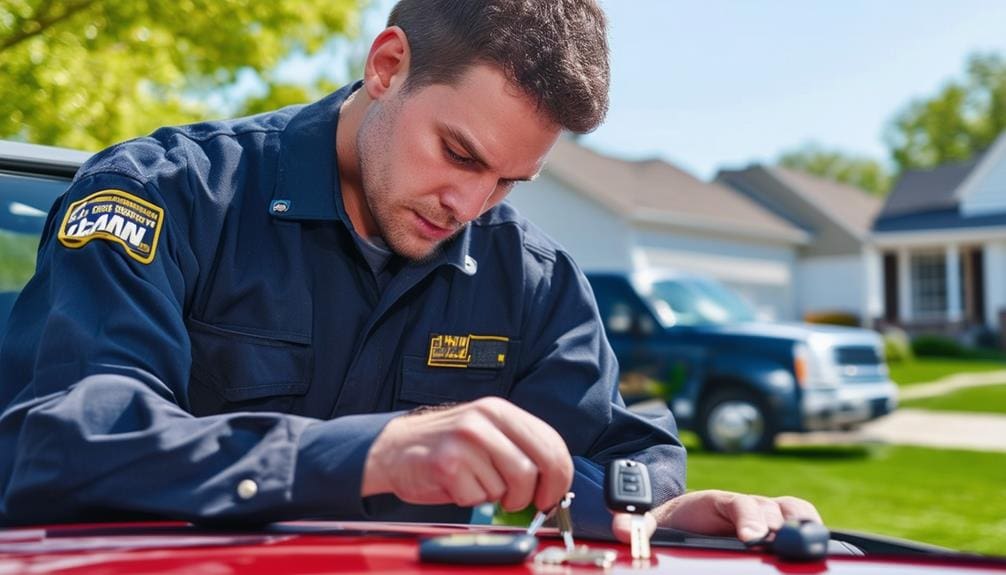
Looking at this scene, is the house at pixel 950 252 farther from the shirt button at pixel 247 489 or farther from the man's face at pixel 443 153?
the shirt button at pixel 247 489

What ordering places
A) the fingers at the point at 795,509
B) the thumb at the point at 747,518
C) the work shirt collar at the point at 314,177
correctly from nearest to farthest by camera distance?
1. the thumb at the point at 747,518
2. the fingers at the point at 795,509
3. the work shirt collar at the point at 314,177

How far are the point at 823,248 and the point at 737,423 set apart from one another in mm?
20123

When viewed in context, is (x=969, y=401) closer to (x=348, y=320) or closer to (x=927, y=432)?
(x=927, y=432)

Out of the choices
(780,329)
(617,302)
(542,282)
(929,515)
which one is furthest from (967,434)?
(542,282)

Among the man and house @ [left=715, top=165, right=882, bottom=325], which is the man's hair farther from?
house @ [left=715, top=165, right=882, bottom=325]

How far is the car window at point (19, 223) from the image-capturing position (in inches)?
102

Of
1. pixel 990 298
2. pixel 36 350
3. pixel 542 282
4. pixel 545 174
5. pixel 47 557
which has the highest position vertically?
pixel 545 174

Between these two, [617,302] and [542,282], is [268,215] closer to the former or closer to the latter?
[542,282]

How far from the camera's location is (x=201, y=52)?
8.72 m

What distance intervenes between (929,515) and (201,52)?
611 centimetres

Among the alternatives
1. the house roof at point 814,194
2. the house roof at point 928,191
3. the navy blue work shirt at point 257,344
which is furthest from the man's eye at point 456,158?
the house roof at point 928,191

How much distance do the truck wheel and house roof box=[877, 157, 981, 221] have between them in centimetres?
2176

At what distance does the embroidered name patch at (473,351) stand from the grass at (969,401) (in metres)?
14.3

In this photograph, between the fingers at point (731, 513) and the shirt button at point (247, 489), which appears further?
the fingers at point (731, 513)
